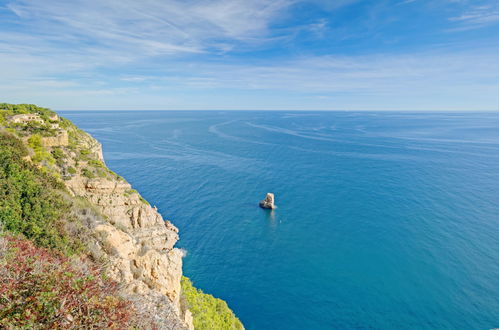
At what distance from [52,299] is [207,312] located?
22.2 m

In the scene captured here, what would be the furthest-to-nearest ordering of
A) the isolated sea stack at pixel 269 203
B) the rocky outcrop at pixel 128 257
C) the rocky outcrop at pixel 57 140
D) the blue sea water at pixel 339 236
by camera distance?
1. the isolated sea stack at pixel 269 203
2. the blue sea water at pixel 339 236
3. the rocky outcrop at pixel 57 140
4. the rocky outcrop at pixel 128 257

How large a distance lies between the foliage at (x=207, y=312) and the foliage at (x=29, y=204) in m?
13.2

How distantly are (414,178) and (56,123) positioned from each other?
300ft

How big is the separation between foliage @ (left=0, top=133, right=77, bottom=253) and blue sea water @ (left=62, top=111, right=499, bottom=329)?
90.6 feet

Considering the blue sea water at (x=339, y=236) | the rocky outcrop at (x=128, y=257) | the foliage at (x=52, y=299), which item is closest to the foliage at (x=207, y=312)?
the rocky outcrop at (x=128, y=257)

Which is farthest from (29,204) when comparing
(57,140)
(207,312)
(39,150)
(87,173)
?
(57,140)

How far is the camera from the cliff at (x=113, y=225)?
1485 cm

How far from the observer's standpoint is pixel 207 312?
27.3 metres

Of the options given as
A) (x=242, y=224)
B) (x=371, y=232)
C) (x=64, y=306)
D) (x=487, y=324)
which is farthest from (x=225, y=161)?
(x=64, y=306)

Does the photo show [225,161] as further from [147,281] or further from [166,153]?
[147,281]

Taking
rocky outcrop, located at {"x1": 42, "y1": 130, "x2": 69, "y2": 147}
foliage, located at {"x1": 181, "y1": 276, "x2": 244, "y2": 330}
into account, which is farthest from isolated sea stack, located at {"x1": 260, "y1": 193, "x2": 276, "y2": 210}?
rocky outcrop, located at {"x1": 42, "y1": 130, "x2": 69, "y2": 147}

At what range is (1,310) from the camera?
24.6ft

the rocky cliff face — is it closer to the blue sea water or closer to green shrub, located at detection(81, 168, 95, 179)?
green shrub, located at detection(81, 168, 95, 179)

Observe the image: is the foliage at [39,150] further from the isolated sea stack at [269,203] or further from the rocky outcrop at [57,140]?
the isolated sea stack at [269,203]
